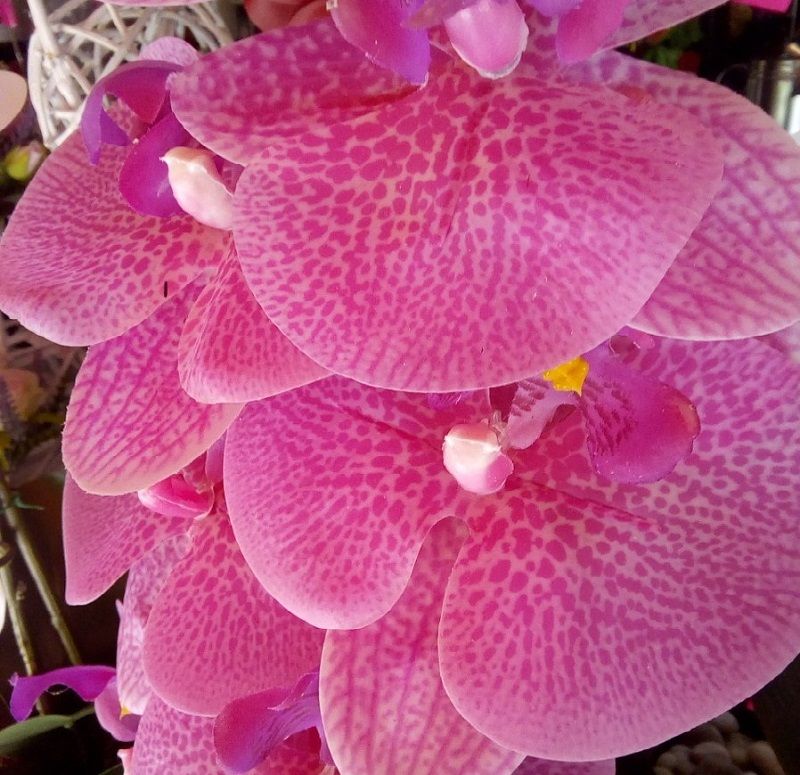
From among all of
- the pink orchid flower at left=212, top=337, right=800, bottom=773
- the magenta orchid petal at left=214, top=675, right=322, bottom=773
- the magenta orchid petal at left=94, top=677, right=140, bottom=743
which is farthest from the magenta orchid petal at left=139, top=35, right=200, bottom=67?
the magenta orchid petal at left=94, top=677, right=140, bottom=743

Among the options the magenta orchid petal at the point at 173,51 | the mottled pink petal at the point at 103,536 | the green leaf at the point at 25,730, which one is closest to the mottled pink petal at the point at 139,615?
the mottled pink petal at the point at 103,536

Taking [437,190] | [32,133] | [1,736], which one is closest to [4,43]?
Result: [32,133]

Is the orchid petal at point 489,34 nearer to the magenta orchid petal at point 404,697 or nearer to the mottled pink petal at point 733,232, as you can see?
the mottled pink petal at point 733,232

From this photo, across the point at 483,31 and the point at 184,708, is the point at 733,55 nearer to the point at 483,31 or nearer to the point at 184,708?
the point at 483,31

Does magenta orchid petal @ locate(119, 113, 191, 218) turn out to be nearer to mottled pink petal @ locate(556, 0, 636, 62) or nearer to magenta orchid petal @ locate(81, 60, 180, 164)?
magenta orchid petal @ locate(81, 60, 180, 164)

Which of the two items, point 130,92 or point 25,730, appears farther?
point 25,730

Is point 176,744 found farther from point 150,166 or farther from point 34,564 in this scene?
point 34,564

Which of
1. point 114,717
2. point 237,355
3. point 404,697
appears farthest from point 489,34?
point 114,717
